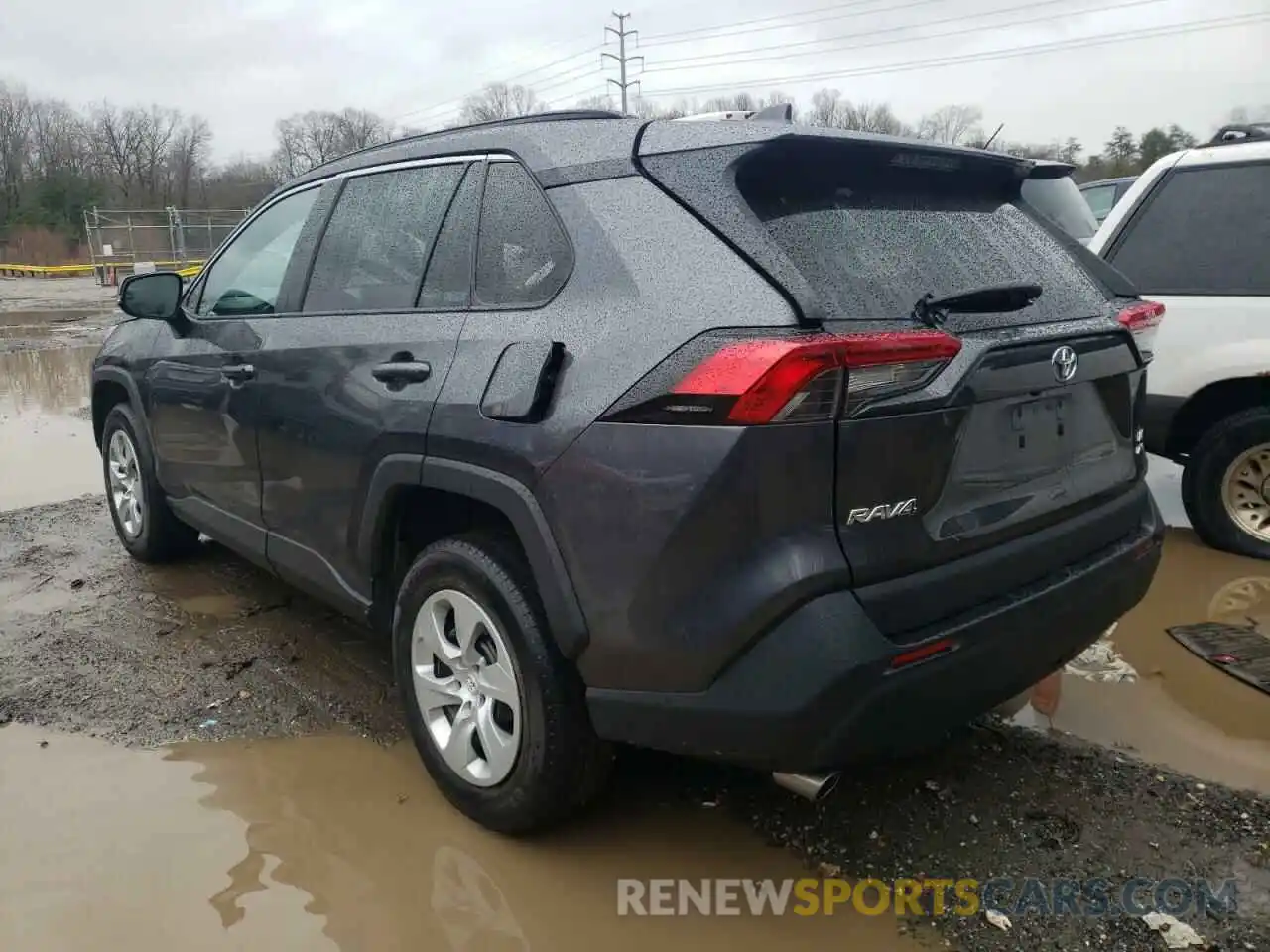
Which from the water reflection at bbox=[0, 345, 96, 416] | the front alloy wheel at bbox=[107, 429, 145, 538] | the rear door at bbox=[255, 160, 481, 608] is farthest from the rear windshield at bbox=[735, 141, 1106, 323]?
the water reflection at bbox=[0, 345, 96, 416]

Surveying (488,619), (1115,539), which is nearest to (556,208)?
(488,619)

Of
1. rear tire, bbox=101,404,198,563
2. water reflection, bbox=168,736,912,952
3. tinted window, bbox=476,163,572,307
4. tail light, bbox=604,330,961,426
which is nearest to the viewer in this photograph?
tail light, bbox=604,330,961,426

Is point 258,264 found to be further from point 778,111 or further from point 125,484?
point 778,111

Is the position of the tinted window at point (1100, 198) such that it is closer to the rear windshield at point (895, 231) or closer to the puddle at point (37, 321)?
the rear windshield at point (895, 231)

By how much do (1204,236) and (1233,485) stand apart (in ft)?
4.01

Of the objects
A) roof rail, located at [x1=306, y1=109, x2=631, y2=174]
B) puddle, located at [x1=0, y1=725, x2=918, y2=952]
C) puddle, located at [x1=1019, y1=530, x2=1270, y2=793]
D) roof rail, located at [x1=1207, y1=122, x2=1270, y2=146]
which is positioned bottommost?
puddle, located at [x1=0, y1=725, x2=918, y2=952]

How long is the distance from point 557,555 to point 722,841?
3.34 ft

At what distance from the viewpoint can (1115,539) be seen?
264cm

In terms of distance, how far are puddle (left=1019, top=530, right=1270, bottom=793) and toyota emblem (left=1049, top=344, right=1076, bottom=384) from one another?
1389 mm

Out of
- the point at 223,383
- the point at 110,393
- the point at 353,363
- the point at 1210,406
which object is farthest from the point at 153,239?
the point at 1210,406

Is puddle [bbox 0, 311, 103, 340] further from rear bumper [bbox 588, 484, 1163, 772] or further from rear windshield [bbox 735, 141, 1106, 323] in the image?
rear bumper [bbox 588, 484, 1163, 772]

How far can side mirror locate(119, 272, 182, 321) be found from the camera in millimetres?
4188

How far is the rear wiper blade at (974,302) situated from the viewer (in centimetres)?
217

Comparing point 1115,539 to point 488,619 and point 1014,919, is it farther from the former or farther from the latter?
point 488,619
